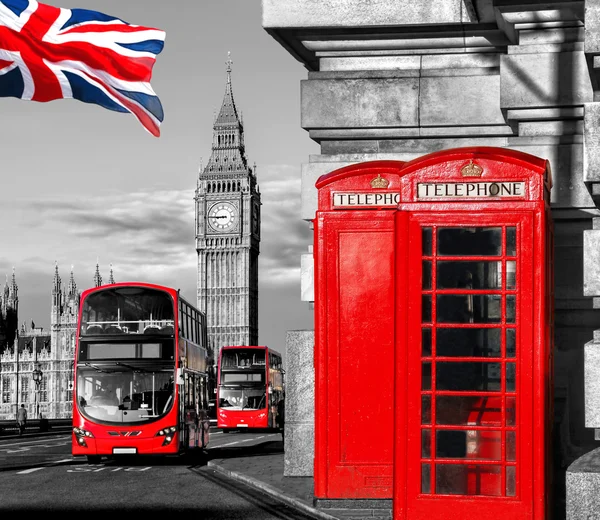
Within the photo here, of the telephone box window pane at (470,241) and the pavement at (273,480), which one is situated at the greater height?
the telephone box window pane at (470,241)

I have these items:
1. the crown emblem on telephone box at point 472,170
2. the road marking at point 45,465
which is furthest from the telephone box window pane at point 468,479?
the road marking at point 45,465

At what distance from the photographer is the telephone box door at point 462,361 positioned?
291 inches

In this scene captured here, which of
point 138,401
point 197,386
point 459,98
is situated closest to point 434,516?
point 459,98

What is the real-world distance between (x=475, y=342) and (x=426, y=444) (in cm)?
73

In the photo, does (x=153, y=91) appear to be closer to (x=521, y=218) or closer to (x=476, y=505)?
(x=521, y=218)

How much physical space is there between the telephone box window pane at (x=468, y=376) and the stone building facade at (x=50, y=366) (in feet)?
316

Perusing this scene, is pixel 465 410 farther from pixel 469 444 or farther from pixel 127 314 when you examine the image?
pixel 127 314

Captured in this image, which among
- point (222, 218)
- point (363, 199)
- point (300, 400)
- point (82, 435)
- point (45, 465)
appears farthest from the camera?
point (222, 218)

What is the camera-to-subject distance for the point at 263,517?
30.0 feet

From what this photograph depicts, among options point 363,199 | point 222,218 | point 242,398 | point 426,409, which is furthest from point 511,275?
point 222,218

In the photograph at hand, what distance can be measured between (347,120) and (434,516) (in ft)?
14.6

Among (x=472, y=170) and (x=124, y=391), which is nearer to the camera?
(x=472, y=170)

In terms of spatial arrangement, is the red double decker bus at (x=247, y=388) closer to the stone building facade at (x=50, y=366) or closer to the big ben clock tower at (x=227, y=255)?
the stone building facade at (x=50, y=366)

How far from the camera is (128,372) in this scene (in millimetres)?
18984
